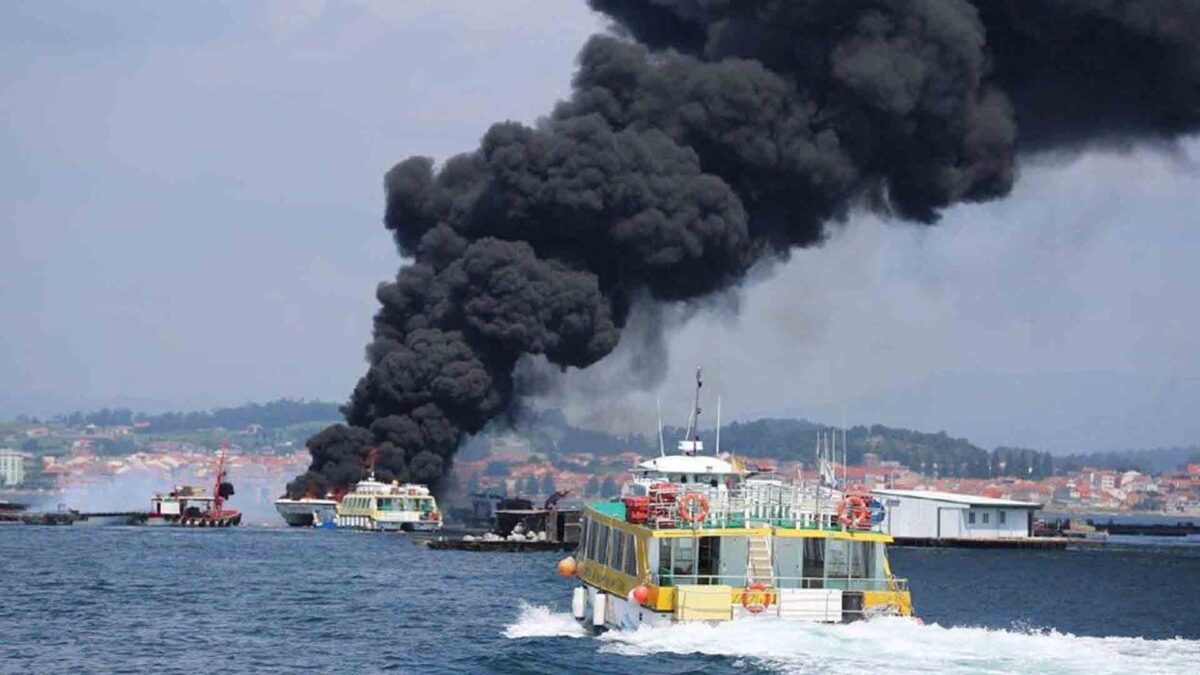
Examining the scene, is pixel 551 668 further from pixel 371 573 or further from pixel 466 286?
pixel 466 286

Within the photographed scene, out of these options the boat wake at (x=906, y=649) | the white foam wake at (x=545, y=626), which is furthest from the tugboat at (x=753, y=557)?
the white foam wake at (x=545, y=626)

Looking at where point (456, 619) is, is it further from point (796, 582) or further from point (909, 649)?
point (909, 649)

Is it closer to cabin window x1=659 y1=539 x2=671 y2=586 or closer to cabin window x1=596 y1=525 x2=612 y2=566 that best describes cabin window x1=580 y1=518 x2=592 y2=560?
cabin window x1=596 y1=525 x2=612 y2=566


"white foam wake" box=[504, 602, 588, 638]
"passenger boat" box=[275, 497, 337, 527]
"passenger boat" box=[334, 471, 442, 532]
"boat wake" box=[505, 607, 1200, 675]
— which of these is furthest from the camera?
"passenger boat" box=[275, 497, 337, 527]

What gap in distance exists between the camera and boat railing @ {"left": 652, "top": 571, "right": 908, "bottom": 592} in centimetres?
3747

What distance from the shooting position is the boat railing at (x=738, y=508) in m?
38.2

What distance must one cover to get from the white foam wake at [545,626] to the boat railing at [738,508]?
3794 mm

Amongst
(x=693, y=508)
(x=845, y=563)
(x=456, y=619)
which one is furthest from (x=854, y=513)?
(x=456, y=619)

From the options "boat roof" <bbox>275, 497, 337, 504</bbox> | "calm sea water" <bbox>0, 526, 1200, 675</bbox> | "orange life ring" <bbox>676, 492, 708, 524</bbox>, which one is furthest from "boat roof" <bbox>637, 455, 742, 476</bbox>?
"boat roof" <bbox>275, 497, 337, 504</bbox>

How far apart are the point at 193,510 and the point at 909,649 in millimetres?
83701

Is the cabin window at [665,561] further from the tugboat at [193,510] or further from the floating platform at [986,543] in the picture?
the tugboat at [193,510]

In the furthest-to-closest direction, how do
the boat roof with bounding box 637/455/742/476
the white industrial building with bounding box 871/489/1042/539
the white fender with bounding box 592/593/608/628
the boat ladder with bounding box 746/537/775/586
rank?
the white industrial building with bounding box 871/489/1042/539 < the boat roof with bounding box 637/455/742/476 < the white fender with bounding box 592/593/608/628 < the boat ladder with bounding box 746/537/775/586

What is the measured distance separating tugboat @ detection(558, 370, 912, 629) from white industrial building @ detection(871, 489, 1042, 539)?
208 feet

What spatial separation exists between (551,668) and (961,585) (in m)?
34.4
